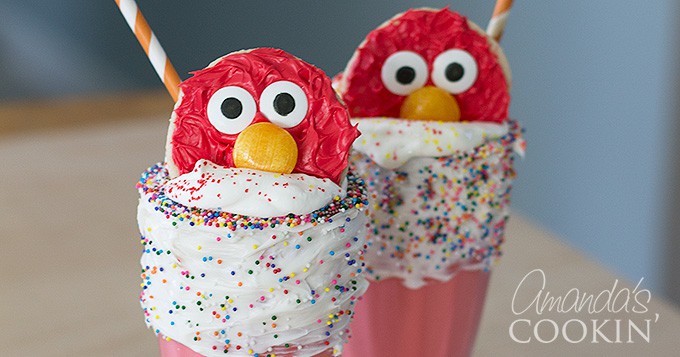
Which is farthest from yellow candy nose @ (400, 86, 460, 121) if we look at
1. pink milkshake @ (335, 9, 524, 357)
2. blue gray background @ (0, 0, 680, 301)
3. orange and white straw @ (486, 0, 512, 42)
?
blue gray background @ (0, 0, 680, 301)

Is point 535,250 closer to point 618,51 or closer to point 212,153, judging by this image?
point 618,51

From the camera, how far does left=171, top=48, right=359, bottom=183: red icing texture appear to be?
845mm

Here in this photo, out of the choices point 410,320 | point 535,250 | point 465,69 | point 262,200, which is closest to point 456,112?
point 465,69

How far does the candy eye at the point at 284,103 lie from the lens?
0.84 metres

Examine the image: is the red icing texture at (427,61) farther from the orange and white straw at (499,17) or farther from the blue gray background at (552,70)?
the blue gray background at (552,70)

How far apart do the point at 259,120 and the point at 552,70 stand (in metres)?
1.79

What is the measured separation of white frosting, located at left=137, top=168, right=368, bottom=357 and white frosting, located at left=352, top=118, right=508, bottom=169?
208mm

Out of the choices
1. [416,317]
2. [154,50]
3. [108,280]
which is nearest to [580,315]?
[416,317]

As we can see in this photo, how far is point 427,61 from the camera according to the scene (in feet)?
3.67

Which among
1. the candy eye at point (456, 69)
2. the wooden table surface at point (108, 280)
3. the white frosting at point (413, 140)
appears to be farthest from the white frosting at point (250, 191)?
the wooden table surface at point (108, 280)

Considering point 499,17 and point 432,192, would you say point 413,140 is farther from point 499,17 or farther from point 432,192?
point 499,17

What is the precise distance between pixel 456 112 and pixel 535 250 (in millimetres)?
826

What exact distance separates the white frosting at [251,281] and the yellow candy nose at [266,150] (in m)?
0.07

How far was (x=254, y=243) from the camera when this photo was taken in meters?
0.77
